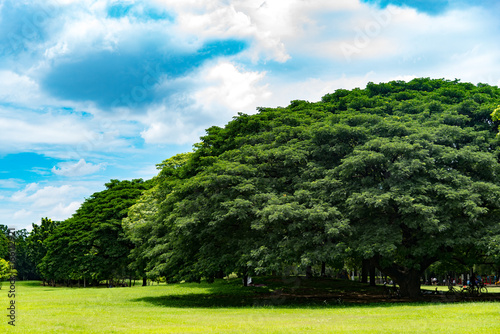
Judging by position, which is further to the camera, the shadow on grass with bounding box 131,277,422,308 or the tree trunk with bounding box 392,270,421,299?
the tree trunk with bounding box 392,270,421,299

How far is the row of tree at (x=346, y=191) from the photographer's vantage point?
2119 centimetres

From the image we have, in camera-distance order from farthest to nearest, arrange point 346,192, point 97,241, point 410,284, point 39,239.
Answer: point 39,239 → point 97,241 → point 410,284 → point 346,192

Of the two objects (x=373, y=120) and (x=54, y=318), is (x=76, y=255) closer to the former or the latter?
(x=54, y=318)

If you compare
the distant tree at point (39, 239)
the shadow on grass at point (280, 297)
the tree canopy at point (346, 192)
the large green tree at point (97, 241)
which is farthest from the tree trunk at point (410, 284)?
the distant tree at point (39, 239)

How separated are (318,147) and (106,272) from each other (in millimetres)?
34326

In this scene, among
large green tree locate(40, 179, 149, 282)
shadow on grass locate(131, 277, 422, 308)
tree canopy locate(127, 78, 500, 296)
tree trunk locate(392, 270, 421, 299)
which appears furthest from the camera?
large green tree locate(40, 179, 149, 282)

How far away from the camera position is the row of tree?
69.5 feet

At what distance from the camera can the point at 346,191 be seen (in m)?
22.7

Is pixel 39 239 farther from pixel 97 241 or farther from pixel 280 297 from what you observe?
pixel 280 297

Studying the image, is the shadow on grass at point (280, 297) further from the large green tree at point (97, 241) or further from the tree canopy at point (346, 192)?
the large green tree at point (97, 241)

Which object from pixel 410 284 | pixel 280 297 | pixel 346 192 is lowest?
pixel 280 297

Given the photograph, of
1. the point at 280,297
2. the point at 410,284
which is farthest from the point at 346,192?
the point at 280,297

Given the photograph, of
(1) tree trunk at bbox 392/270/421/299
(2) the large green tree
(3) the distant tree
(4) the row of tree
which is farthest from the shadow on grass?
(3) the distant tree

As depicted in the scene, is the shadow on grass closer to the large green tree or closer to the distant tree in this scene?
the large green tree
